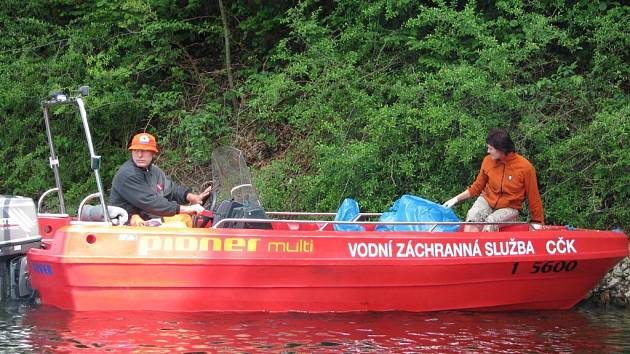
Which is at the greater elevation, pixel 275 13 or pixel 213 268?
pixel 275 13

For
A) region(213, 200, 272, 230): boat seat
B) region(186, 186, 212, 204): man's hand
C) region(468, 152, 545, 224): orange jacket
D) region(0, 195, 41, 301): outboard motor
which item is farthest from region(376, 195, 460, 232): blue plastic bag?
region(0, 195, 41, 301): outboard motor

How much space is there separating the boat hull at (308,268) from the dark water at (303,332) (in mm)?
139

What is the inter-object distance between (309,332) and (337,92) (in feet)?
17.3

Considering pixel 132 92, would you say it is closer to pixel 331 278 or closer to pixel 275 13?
pixel 275 13

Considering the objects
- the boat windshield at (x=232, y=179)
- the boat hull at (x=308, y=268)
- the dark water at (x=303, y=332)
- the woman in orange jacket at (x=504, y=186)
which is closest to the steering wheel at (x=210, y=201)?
Result: the boat windshield at (x=232, y=179)

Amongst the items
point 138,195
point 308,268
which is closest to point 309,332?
point 308,268

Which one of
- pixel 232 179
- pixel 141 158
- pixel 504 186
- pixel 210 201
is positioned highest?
pixel 141 158

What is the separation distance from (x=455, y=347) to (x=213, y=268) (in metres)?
2.27

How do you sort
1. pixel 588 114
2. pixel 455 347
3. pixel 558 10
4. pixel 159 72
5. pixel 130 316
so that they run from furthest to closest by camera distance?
1. pixel 159 72
2. pixel 558 10
3. pixel 588 114
4. pixel 130 316
5. pixel 455 347

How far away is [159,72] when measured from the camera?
626 inches

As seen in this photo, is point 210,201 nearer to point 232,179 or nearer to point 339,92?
point 232,179

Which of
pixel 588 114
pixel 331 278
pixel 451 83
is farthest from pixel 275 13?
pixel 331 278

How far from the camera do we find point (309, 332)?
8320mm

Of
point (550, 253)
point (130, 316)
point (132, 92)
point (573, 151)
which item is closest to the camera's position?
point (130, 316)
